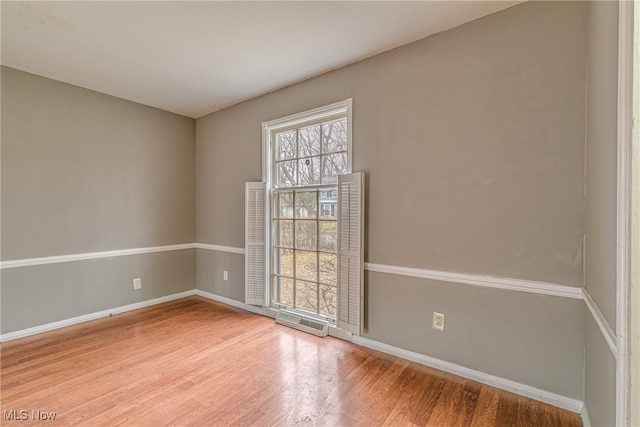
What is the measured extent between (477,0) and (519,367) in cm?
236

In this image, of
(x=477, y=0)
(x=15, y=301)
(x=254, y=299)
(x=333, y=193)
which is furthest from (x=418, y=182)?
(x=15, y=301)

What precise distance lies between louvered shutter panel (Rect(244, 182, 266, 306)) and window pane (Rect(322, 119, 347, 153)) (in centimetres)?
89

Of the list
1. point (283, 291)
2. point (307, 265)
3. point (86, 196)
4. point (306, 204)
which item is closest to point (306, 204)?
point (306, 204)

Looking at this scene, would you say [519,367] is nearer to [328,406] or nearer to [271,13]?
[328,406]

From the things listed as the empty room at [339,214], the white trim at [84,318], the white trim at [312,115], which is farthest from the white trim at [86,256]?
the white trim at [312,115]

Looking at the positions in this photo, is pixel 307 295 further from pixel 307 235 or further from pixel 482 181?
pixel 482 181

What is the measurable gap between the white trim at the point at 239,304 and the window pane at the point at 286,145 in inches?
68.7

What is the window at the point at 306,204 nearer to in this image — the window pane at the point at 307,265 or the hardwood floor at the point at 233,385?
the window pane at the point at 307,265

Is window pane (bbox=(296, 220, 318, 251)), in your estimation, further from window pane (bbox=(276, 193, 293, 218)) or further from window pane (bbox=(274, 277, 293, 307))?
window pane (bbox=(274, 277, 293, 307))

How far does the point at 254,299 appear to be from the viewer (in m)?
3.13

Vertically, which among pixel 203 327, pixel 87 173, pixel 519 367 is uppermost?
pixel 87 173

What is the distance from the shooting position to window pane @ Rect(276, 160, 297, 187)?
2996 mm

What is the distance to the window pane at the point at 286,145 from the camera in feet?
9.80

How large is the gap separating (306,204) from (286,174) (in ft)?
1.52
